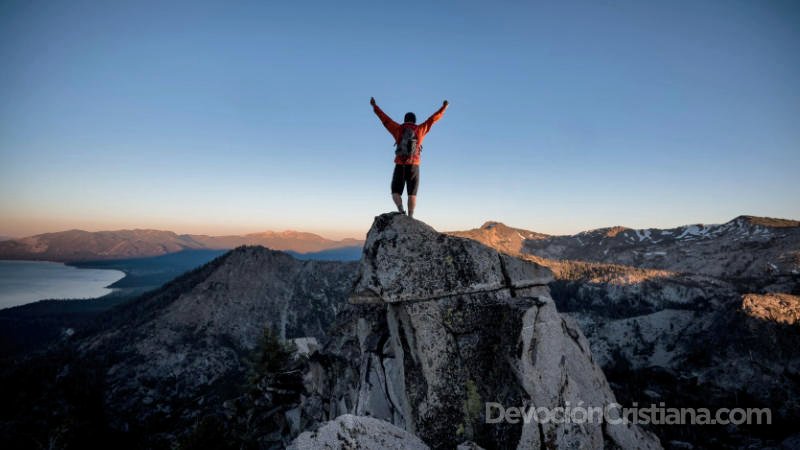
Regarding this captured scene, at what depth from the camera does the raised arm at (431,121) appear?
1352 centimetres

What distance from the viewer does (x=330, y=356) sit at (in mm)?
23156

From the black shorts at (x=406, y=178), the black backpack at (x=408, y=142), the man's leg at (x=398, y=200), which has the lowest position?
the man's leg at (x=398, y=200)

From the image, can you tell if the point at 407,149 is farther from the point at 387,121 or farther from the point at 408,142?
the point at 387,121

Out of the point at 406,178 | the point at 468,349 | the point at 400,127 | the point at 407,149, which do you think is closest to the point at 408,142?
the point at 407,149

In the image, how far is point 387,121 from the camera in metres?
13.8

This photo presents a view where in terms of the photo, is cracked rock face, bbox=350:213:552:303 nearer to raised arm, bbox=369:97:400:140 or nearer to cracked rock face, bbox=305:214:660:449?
cracked rock face, bbox=305:214:660:449

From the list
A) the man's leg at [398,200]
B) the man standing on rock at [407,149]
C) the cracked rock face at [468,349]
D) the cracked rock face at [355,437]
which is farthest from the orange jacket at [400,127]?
the cracked rock face at [355,437]

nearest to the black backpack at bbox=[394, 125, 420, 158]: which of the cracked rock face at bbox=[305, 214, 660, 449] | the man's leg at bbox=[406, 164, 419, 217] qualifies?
the man's leg at bbox=[406, 164, 419, 217]

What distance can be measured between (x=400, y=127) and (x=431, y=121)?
4.60 ft

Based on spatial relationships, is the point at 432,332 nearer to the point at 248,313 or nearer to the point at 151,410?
the point at 151,410

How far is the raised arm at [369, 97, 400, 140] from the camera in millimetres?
13609

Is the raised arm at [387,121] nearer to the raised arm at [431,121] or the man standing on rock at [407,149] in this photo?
the man standing on rock at [407,149]

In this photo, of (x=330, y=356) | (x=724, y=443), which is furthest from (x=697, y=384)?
(x=330, y=356)

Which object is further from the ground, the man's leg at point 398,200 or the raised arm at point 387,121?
the raised arm at point 387,121
